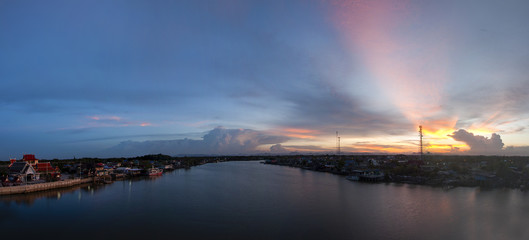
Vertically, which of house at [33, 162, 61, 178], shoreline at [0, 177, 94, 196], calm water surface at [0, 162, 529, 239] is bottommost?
calm water surface at [0, 162, 529, 239]

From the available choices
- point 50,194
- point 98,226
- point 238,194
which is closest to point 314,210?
point 238,194

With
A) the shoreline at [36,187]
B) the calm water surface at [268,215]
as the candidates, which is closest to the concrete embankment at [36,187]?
the shoreline at [36,187]

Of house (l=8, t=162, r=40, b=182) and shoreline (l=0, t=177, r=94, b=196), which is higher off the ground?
Result: house (l=8, t=162, r=40, b=182)

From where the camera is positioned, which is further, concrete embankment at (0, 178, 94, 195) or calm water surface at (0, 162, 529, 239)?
concrete embankment at (0, 178, 94, 195)

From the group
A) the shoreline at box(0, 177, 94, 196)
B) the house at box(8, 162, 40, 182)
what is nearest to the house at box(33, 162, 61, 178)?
the house at box(8, 162, 40, 182)

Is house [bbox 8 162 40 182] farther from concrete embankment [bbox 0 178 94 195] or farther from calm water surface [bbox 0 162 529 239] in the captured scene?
calm water surface [bbox 0 162 529 239]

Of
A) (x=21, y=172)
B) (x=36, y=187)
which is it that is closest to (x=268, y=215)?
(x=36, y=187)

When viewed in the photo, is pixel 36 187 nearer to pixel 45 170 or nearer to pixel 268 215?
pixel 45 170

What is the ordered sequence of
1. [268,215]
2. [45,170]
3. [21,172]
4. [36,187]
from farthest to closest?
[45,170], [21,172], [36,187], [268,215]
